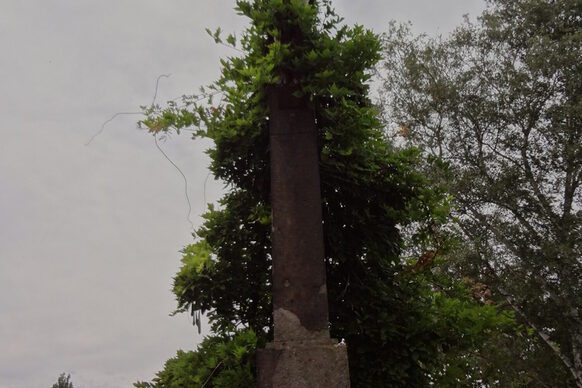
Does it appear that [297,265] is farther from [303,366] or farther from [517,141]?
[517,141]

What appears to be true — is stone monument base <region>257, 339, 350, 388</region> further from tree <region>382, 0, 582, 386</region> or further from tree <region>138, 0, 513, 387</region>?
tree <region>382, 0, 582, 386</region>

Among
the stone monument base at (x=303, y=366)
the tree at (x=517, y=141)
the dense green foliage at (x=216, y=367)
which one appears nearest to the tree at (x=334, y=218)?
the dense green foliage at (x=216, y=367)

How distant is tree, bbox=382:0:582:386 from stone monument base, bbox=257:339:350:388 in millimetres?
11370

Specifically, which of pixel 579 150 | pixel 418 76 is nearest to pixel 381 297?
pixel 579 150

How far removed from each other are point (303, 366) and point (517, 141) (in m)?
16.0

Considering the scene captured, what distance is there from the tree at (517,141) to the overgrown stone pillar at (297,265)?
1046cm

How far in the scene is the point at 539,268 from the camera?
14781 millimetres

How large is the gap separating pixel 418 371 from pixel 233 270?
2066mm

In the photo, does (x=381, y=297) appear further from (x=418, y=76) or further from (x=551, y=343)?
(x=418, y=76)

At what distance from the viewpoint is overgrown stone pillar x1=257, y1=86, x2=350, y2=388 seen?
11.0 ft

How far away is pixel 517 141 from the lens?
16.8 metres

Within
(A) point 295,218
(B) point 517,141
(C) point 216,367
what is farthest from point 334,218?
(B) point 517,141


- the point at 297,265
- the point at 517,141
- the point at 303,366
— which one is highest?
the point at 517,141

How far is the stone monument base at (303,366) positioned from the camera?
10.9ft
